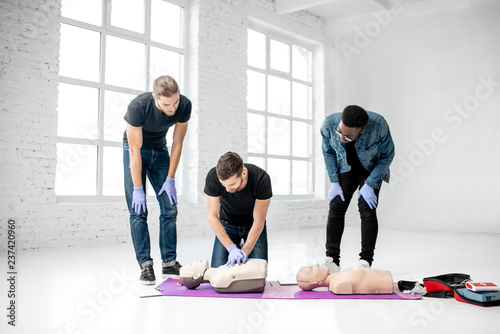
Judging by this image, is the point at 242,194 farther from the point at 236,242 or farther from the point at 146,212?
the point at 146,212

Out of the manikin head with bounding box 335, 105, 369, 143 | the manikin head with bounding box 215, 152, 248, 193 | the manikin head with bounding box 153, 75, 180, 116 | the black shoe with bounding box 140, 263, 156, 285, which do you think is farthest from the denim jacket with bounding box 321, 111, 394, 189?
the black shoe with bounding box 140, 263, 156, 285

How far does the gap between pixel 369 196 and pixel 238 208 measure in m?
0.82

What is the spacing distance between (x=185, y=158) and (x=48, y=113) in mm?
1713

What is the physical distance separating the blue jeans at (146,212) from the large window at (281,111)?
364 cm

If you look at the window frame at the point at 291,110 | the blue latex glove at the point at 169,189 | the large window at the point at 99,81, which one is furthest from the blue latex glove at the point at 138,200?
the window frame at the point at 291,110

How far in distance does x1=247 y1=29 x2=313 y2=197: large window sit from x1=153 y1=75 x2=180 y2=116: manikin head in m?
3.91

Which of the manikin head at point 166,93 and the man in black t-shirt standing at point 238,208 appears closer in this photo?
the man in black t-shirt standing at point 238,208

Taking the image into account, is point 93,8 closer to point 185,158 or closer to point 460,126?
point 185,158

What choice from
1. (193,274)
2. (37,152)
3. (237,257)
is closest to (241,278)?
(237,257)

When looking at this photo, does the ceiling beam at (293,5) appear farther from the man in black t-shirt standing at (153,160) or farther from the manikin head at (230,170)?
the manikin head at (230,170)

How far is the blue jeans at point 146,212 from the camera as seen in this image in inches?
101

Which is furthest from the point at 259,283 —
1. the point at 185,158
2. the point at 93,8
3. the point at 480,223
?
the point at 480,223

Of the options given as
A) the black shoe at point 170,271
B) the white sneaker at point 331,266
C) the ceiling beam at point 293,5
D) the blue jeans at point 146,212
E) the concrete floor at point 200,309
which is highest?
the ceiling beam at point 293,5

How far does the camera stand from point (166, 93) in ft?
7.73
